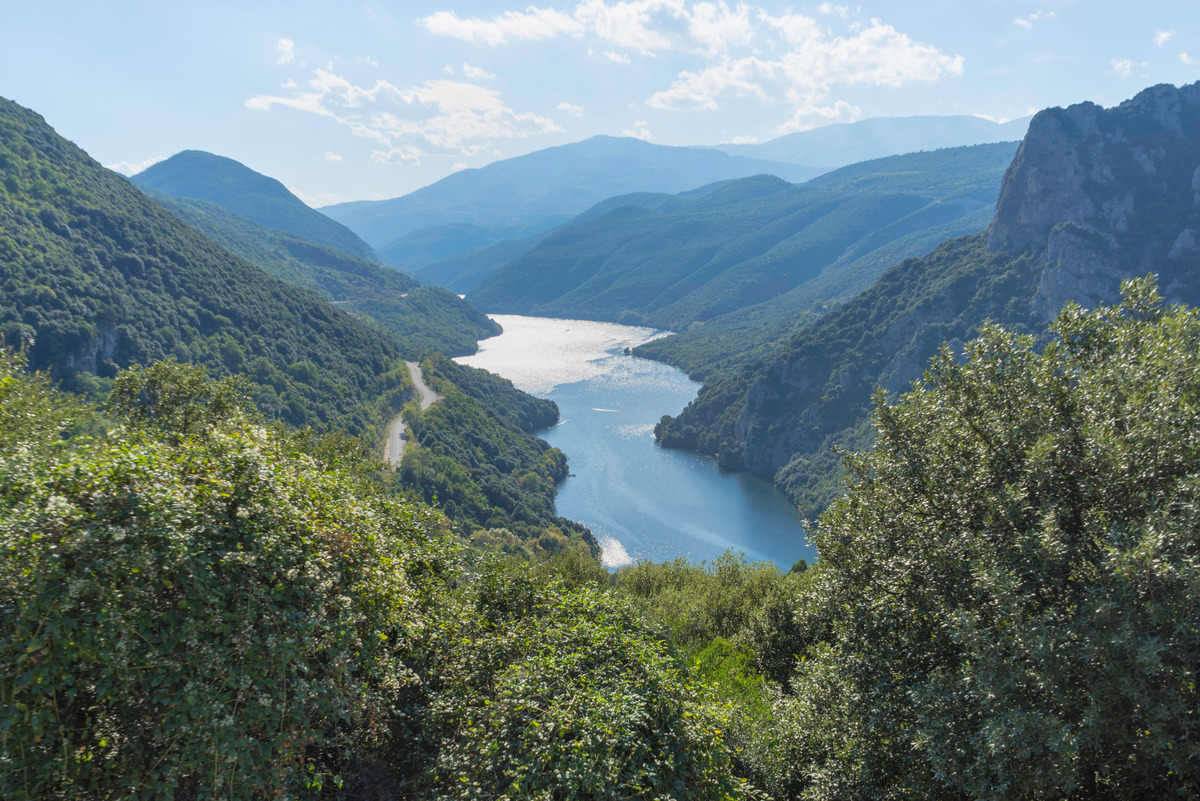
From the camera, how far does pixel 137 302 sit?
85.5 metres

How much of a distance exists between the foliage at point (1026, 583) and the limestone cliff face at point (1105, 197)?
4056 inches

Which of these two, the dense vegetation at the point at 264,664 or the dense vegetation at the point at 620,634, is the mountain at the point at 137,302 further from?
the dense vegetation at the point at 620,634

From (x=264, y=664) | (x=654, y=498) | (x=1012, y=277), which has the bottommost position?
(x=654, y=498)

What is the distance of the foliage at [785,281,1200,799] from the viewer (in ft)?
28.1

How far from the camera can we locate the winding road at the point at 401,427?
9181 cm

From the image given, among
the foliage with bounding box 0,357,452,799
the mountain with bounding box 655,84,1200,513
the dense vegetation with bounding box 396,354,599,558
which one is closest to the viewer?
the foliage with bounding box 0,357,452,799

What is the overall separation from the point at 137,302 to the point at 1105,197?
163 meters

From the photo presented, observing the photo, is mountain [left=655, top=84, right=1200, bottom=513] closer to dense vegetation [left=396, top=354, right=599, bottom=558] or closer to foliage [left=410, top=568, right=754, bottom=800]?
dense vegetation [left=396, top=354, right=599, bottom=558]

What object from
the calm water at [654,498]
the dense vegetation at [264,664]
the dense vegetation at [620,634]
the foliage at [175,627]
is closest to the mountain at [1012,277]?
the calm water at [654,498]

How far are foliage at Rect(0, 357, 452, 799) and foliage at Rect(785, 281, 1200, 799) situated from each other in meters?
10.1

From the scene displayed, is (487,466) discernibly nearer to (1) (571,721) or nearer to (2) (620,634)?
(2) (620,634)

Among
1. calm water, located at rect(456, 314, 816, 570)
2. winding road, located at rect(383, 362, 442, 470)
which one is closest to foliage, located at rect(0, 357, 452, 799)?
winding road, located at rect(383, 362, 442, 470)

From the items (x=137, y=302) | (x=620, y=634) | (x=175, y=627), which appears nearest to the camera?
(x=175, y=627)

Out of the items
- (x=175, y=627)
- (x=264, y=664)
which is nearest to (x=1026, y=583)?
(x=264, y=664)
